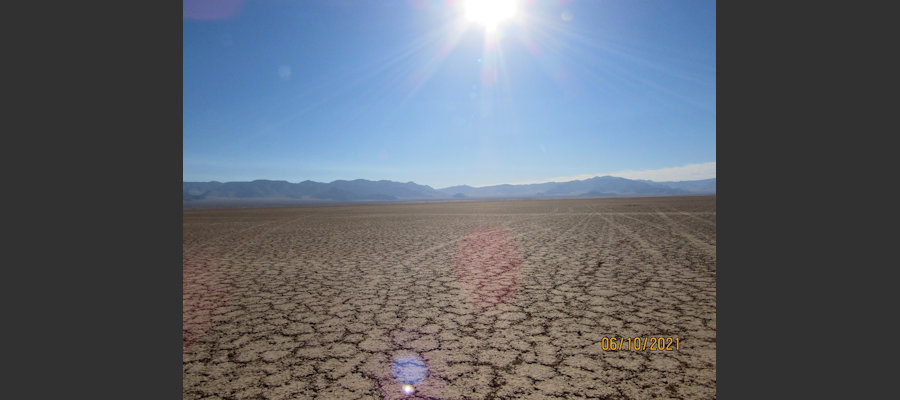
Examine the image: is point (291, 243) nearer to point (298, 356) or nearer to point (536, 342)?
point (298, 356)

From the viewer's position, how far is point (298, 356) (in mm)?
2891

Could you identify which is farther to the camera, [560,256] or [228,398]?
[560,256]

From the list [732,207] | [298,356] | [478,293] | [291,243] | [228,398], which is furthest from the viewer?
[291,243]

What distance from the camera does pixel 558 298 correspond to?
425 centimetres

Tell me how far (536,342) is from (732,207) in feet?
6.03

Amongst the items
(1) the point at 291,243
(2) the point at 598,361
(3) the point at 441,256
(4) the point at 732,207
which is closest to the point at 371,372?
(2) the point at 598,361

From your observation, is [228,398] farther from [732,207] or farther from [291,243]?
[291,243]

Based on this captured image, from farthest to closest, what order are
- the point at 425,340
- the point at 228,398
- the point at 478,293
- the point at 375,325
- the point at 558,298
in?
the point at 478,293 → the point at 558,298 → the point at 375,325 → the point at 425,340 → the point at 228,398

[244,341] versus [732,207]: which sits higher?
[732,207]

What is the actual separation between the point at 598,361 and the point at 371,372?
1684mm

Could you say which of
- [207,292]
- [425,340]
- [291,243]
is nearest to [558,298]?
[425,340]
